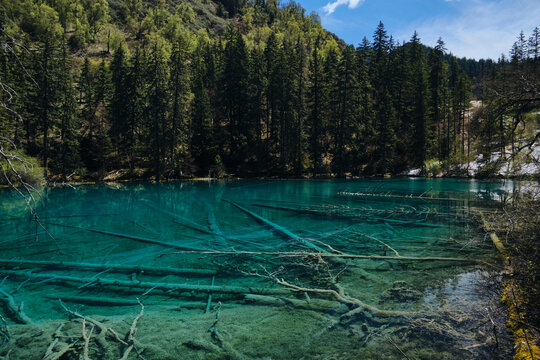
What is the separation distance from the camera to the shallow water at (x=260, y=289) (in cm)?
463

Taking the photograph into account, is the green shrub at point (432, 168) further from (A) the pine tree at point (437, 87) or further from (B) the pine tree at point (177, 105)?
(B) the pine tree at point (177, 105)

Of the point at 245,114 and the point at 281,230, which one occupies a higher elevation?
the point at 245,114

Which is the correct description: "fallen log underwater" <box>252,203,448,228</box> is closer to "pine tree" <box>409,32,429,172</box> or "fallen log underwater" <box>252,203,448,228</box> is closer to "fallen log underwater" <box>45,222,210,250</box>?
"fallen log underwater" <box>45,222,210,250</box>

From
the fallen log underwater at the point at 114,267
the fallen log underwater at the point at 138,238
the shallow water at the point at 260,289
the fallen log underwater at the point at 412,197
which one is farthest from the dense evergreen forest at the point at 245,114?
the fallen log underwater at the point at 114,267

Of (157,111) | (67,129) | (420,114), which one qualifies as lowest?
(67,129)

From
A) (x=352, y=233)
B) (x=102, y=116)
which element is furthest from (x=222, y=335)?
(x=102, y=116)

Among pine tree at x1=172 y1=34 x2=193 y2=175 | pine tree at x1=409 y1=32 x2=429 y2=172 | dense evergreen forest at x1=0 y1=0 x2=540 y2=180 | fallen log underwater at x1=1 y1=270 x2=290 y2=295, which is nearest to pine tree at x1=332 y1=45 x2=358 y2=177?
dense evergreen forest at x1=0 y1=0 x2=540 y2=180

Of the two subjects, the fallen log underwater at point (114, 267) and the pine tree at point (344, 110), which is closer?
the fallen log underwater at point (114, 267)

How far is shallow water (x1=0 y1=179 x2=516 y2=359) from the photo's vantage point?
4.63 metres

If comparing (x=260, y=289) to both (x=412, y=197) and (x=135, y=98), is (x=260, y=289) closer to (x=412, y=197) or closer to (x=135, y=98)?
(x=412, y=197)

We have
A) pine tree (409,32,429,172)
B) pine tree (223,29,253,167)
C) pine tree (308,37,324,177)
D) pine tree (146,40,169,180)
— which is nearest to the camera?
pine tree (146,40,169,180)

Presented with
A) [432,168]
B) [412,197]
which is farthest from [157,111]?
[432,168]

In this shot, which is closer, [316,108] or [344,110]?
[344,110]

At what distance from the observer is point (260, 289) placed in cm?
654
